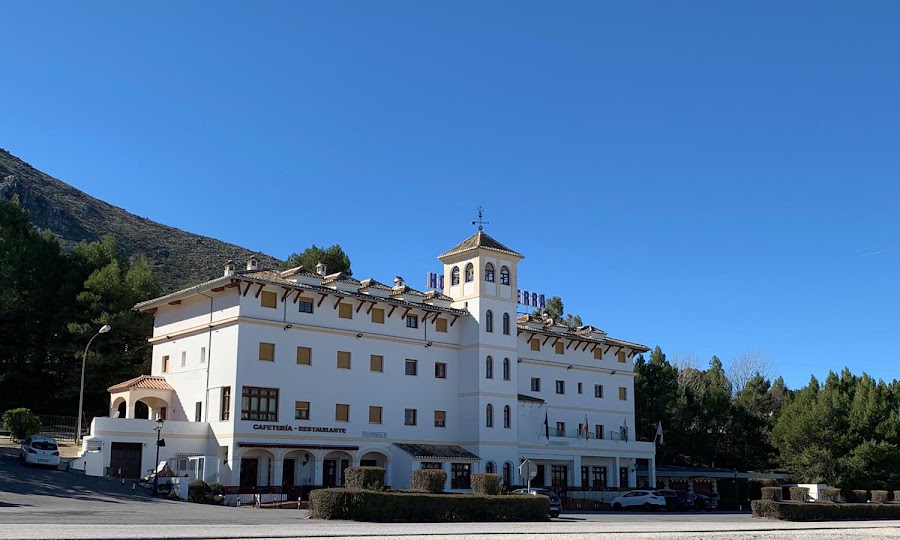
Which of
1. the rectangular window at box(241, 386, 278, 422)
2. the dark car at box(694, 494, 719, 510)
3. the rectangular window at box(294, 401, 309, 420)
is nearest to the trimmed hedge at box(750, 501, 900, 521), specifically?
the dark car at box(694, 494, 719, 510)

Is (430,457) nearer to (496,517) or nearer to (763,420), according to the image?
(496,517)

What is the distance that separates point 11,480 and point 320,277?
21.6 metres

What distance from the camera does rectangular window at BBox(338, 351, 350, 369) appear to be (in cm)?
5259

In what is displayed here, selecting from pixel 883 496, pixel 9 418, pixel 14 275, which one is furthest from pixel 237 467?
pixel 883 496

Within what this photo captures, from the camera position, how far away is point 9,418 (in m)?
51.6

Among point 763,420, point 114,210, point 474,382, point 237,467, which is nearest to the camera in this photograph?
point 237,467

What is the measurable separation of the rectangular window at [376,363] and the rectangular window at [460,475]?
7.57 meters

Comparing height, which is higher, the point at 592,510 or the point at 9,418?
the point at 9,418

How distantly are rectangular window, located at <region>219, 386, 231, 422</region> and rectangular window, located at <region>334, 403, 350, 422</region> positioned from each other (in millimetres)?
Answer: 6634

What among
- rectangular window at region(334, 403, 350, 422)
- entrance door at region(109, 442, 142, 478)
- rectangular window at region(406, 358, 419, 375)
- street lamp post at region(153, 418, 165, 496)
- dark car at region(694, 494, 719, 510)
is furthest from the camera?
dark car at region(694, 494, 719, 510)

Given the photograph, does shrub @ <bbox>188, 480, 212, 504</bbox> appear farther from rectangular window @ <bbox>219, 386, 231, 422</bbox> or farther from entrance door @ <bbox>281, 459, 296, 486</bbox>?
entrance door @ <bbox>281, 459, 296, 486</bbox>

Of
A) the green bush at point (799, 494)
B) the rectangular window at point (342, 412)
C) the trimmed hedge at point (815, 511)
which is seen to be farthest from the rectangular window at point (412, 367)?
→ the green bush at point (799, 494)

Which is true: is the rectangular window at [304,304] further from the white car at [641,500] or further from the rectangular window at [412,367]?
the white car at [641,500]

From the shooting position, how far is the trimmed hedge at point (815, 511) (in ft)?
142
